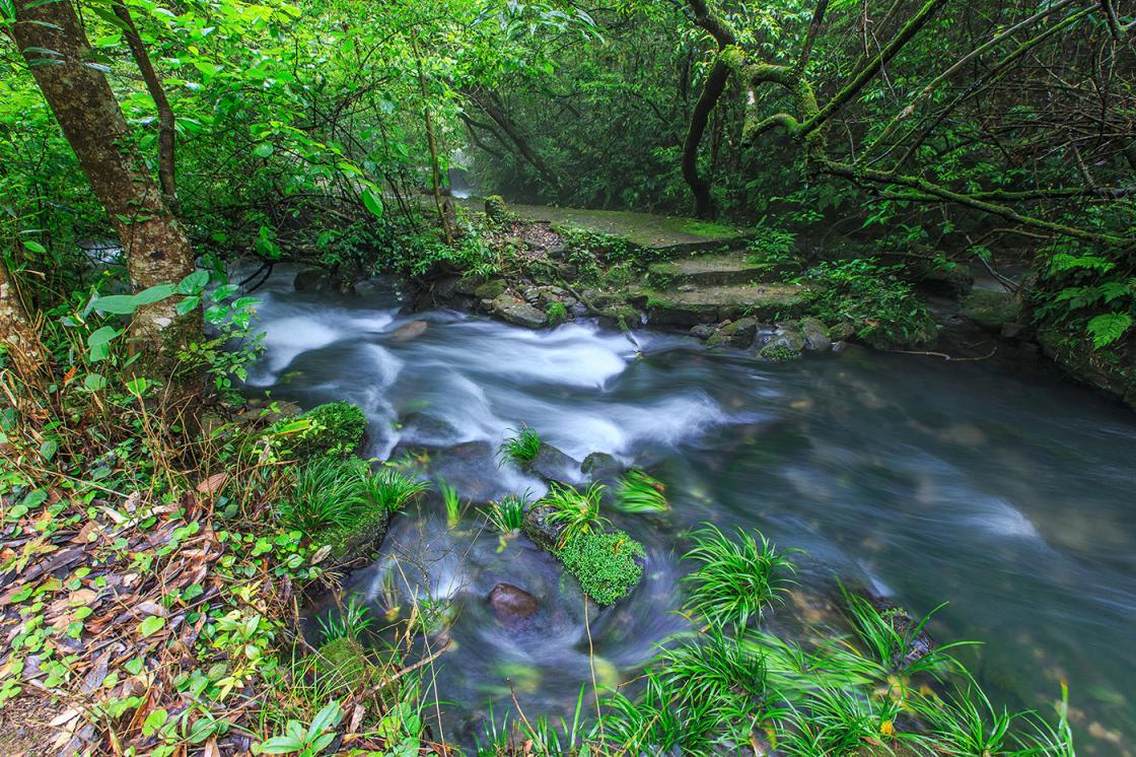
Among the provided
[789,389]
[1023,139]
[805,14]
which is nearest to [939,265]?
[1023,139]

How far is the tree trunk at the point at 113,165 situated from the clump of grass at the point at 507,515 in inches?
105

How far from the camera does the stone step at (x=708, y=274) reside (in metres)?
7.90

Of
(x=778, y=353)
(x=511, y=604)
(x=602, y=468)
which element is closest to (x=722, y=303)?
(x=778, y=353)

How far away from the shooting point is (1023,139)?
200 inches

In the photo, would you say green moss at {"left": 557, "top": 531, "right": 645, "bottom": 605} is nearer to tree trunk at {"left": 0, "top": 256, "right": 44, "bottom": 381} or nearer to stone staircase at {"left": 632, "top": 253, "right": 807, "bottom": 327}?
tree trunk at {"left": 0, "top": 256, "right": 44, "bottom": 381}

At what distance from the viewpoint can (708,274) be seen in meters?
7.93

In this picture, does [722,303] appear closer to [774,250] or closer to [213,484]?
[774,250]

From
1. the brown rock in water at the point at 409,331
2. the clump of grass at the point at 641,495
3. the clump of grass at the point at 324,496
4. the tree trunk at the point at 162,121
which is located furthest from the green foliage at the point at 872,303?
the tree trunk at the point at 162,121

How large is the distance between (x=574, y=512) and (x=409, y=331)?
505cm

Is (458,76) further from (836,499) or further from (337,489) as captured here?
(836,499)

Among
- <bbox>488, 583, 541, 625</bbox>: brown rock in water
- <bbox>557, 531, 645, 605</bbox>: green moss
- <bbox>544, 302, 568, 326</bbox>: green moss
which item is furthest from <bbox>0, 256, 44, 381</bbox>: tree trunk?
<bbox>544, 302, 568, 326</bbox>: green moss

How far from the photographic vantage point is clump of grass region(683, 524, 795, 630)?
314 centimetres

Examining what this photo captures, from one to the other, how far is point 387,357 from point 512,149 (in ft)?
32.6

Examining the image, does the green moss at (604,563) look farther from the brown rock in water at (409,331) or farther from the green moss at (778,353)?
the brown rock in water at (409,331)
